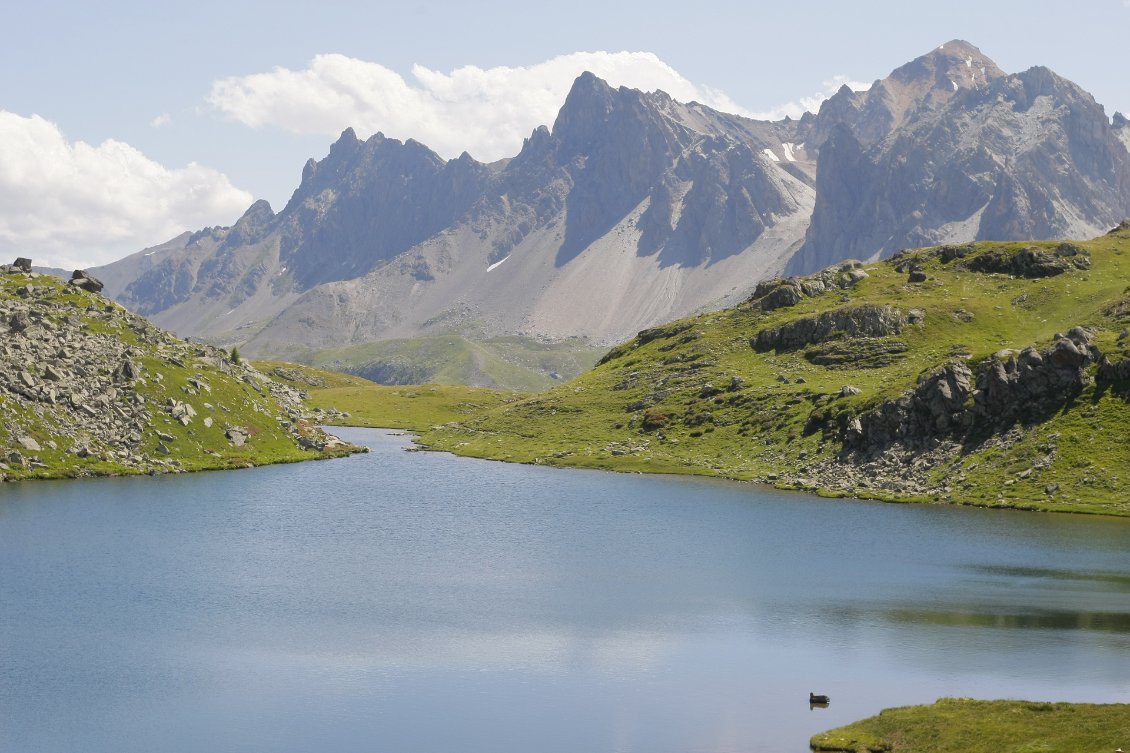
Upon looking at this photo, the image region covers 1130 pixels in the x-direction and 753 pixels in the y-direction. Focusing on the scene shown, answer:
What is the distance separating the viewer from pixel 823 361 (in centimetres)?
19525

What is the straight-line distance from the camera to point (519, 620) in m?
75.1

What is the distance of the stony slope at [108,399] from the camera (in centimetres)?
13600

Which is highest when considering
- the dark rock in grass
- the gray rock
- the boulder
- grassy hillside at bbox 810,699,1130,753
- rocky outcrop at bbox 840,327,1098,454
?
the boulder

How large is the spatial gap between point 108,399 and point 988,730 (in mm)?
127935

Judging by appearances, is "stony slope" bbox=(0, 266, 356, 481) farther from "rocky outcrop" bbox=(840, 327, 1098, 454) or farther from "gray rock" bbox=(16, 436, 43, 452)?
"rocky outcrop" bbox=(840, 327, 1098, 454)

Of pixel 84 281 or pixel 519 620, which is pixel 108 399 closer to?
pixel 84 281

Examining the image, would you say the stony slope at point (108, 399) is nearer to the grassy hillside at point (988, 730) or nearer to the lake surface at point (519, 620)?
the lake surface at point (519, 620)

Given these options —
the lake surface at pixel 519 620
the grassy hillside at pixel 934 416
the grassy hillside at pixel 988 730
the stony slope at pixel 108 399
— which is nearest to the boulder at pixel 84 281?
the stony slope at pixel 108 399

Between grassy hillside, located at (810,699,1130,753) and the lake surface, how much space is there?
2.78 meters

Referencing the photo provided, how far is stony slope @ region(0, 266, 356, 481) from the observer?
136 metres

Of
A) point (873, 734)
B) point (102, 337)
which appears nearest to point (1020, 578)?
point (873, 734)

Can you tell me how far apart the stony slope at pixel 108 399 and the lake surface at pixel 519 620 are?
11257 mm

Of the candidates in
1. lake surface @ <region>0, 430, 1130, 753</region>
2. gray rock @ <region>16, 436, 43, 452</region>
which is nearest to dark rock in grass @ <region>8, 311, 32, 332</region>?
gray rock @ <region>16, 436, 43, 452</region>

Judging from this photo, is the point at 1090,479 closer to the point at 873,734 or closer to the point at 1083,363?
the point at 1083,363
